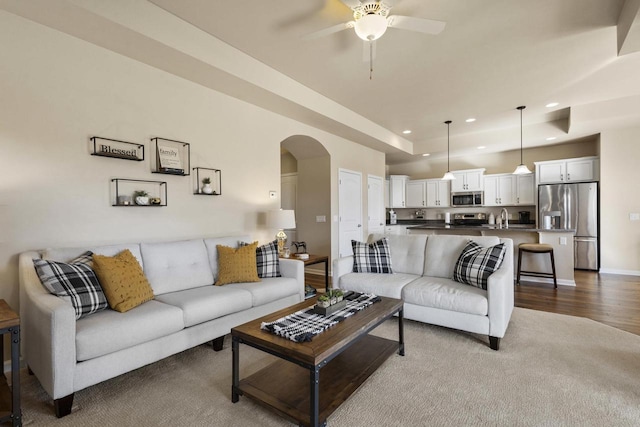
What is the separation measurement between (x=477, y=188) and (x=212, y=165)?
630 cm

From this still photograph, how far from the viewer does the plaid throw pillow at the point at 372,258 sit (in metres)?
3.50

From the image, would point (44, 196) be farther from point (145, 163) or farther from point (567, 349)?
point (567, 349)

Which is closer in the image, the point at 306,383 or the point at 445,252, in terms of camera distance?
the point at 306,383

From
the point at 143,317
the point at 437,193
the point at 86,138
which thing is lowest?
the point at 143,317

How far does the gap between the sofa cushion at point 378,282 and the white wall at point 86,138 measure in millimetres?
1576

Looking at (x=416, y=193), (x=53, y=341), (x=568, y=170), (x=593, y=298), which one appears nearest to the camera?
(x=53, y=341)

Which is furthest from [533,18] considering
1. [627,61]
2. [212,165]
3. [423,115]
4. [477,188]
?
[477,188]

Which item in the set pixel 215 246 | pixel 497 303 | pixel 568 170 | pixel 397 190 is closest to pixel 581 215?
pixel 568 170

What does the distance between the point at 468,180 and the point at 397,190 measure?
Answer: 1.73 meters

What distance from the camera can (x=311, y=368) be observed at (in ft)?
5.07

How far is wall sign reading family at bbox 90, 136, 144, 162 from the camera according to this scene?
269cm

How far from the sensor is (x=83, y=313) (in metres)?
2.01

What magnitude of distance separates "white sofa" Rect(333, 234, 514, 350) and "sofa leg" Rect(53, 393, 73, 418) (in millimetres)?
2334

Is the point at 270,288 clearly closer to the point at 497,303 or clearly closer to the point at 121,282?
the point at 121,282
